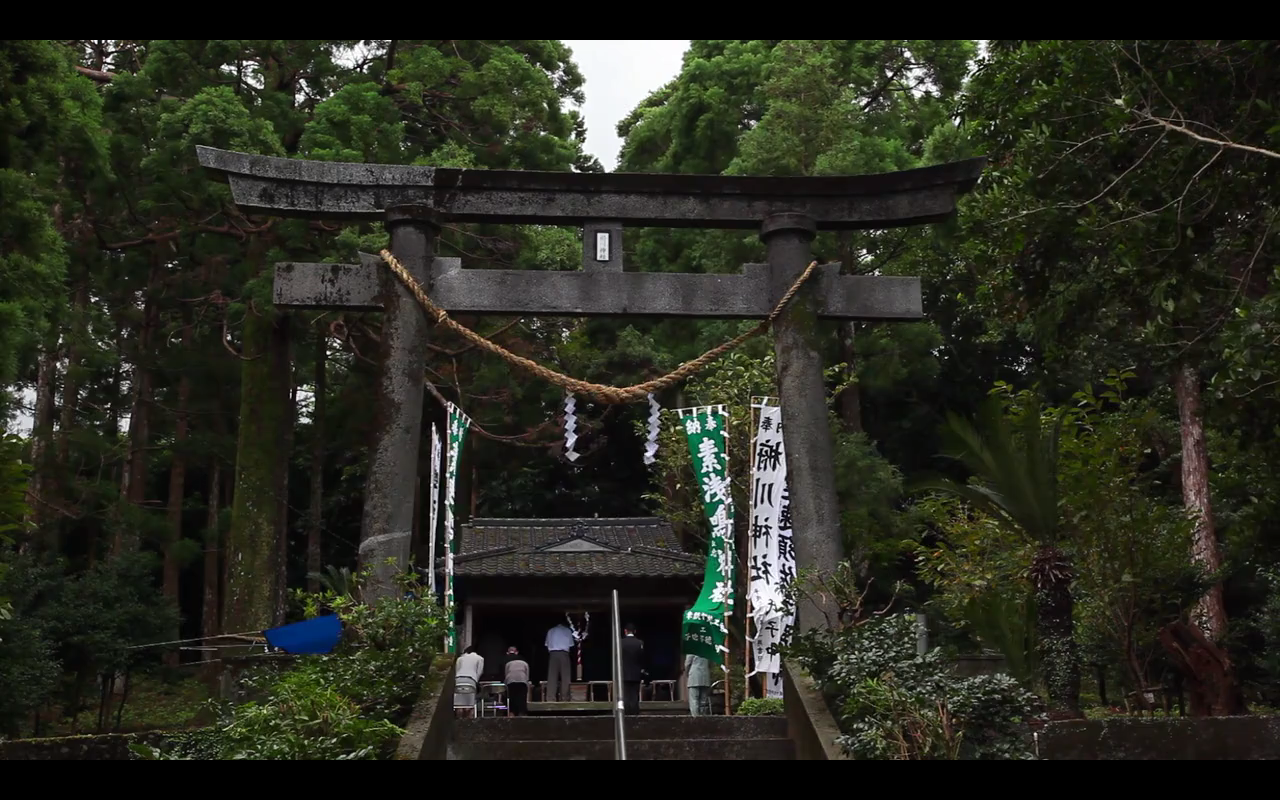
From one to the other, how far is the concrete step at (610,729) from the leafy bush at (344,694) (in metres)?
0.58

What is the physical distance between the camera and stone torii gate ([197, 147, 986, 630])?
9.77 m

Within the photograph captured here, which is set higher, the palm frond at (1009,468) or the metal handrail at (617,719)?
the palm frond at (1009,468)

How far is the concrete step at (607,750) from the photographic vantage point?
7.70 metres

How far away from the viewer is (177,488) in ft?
79.2

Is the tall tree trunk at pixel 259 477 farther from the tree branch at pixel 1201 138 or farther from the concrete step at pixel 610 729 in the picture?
the tree branch at pixel 1201 138

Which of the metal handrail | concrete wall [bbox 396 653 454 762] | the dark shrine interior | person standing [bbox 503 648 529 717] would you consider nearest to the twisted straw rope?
the metal handrail

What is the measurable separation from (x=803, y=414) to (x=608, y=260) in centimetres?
208

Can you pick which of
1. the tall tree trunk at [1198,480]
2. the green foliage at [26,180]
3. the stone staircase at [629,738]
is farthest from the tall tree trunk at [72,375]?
the tall tree trunk at [1198,480]

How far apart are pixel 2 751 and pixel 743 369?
13027 mm

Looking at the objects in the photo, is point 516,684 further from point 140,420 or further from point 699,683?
point 140,420

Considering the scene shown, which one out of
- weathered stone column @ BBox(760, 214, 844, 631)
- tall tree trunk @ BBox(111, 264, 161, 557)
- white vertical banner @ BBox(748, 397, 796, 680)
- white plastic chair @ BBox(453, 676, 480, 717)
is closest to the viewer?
weathered stone column @ BBox(760, 214, 844, 631)

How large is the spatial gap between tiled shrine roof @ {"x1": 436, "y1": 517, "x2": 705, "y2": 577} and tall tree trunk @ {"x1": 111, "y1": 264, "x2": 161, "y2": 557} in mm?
6219

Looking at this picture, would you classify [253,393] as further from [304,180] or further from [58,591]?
[304,180]

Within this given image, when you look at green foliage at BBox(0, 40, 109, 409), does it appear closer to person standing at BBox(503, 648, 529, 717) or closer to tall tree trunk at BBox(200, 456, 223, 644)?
person standing at BBox(503, 648, 529, 717)
